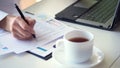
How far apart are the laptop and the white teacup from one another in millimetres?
249

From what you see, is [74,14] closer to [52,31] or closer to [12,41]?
[52,31]

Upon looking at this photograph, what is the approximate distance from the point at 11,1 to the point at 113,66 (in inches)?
33.1

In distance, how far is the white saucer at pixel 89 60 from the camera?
3.02ft

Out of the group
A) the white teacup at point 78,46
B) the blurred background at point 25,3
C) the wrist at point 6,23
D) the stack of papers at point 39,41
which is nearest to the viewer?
the white teacup at point 78,46

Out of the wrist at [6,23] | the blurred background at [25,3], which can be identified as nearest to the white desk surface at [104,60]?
the wrist at [6,23]

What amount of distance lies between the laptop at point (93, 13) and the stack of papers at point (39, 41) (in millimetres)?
81

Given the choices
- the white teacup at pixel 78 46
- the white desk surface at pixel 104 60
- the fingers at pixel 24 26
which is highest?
the fingers at pixel 24 26

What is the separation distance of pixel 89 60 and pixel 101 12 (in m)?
0.42

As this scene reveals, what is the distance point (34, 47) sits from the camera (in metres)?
1.04

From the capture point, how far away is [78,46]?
88cm

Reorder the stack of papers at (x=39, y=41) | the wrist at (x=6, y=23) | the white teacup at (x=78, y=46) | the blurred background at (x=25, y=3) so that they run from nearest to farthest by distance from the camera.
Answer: the white teacup at (x=78, y=46)
the stack of papers at (x=39, y=41)
the wrist at (x=6, y=23)
the blurred background at (x=25, y=3)

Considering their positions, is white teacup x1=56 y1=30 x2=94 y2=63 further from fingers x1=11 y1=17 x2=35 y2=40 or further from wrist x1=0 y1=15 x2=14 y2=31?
wrist x1=0 y1=15 x2=14 y2=31

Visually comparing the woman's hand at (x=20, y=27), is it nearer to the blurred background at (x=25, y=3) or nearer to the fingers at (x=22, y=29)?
the fingers at (x=22, y=29)

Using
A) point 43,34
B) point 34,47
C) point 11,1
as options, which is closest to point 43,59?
point 34,47
